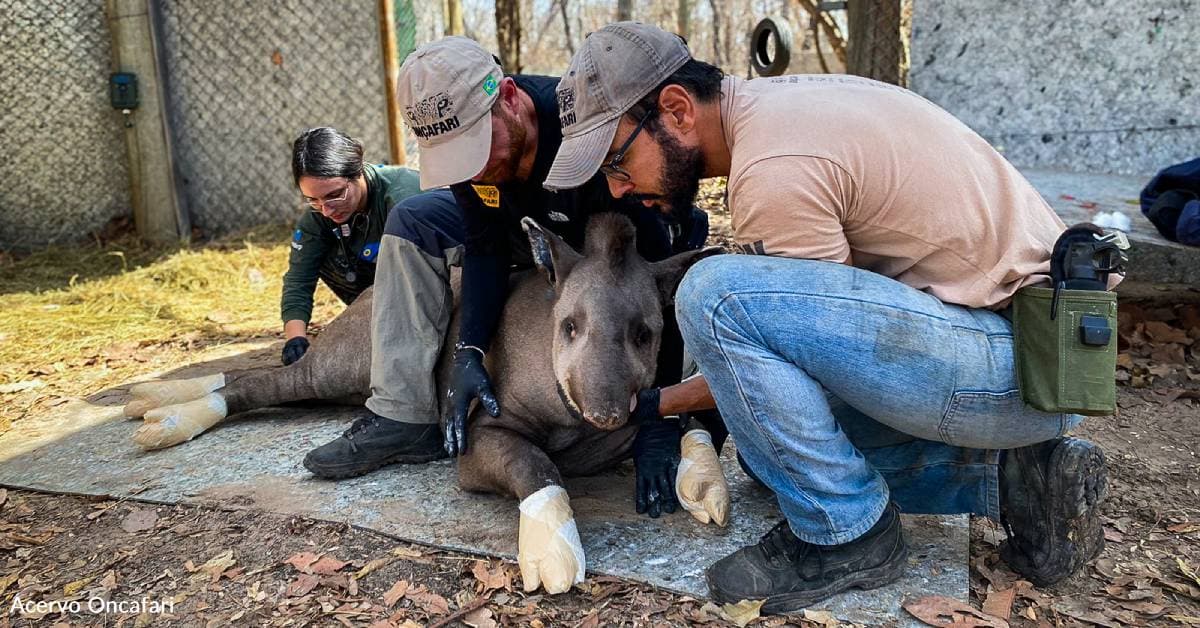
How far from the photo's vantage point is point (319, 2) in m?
9.12

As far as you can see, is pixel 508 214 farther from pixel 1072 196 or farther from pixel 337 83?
pixel 337 83

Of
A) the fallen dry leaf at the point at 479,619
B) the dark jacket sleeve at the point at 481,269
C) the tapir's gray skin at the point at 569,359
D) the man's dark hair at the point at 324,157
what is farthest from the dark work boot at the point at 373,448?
the man's dark hair at the point at 324,157

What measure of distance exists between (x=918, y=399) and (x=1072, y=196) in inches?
158

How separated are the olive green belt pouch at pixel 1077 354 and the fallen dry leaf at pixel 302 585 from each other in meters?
2.43

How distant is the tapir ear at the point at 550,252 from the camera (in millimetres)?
3918

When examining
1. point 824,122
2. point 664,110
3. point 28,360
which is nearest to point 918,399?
point 824,122

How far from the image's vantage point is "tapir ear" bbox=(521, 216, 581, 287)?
3.92 m

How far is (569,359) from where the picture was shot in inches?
143

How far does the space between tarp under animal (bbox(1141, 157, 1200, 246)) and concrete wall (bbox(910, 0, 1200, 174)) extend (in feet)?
5.06

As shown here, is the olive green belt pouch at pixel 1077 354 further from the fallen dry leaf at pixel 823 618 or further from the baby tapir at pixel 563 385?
the baby tapir at pixel 563 385

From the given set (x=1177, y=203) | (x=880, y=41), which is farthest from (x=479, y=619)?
(x=880, y=41)

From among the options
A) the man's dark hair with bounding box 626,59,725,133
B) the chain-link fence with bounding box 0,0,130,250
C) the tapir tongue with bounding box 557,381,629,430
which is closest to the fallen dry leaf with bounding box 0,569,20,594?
the tapir tongue with bounding box 557,381,629,430

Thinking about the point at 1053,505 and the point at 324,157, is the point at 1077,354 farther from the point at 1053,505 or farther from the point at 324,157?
the point at 324,157

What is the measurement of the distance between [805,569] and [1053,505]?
0.84 meters
